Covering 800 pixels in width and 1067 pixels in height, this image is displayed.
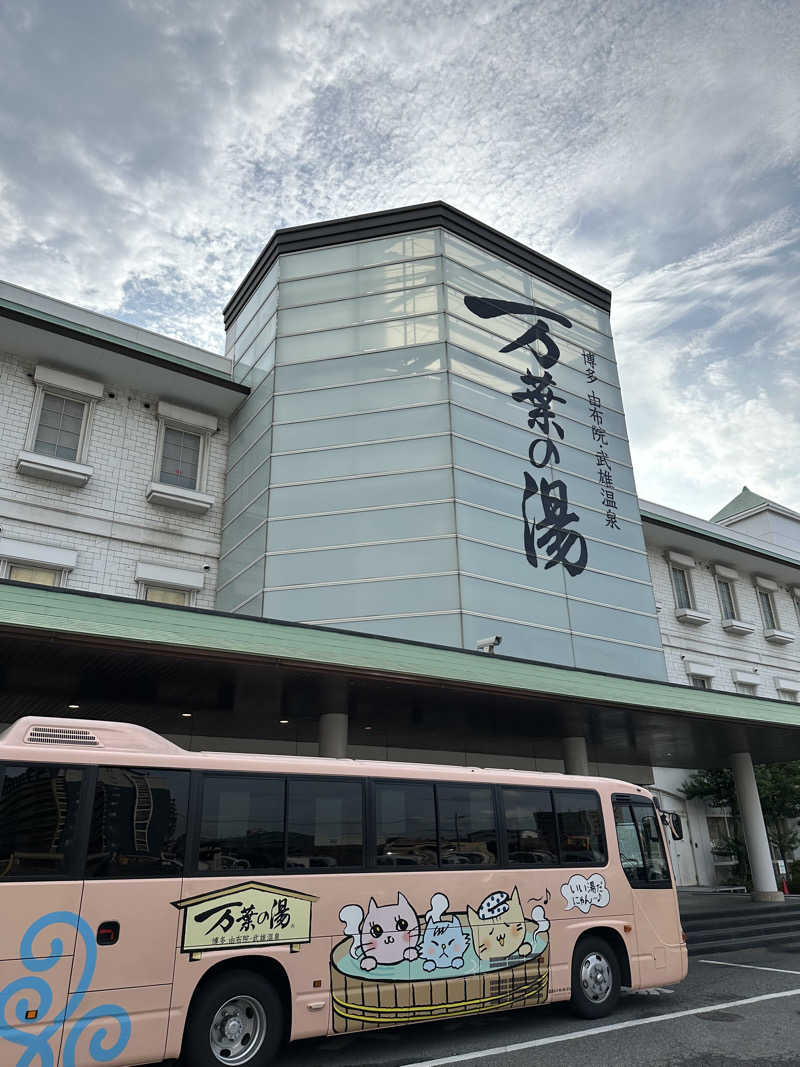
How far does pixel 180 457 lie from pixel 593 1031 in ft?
57.0

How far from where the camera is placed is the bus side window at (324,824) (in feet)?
24.8

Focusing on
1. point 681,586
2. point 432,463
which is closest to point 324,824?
point 432,463

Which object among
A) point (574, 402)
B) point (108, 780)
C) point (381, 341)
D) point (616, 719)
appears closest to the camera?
point (108, 780)

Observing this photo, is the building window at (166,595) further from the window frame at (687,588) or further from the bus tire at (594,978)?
the window frame at (687,588)

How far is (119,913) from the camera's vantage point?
6.38 meters

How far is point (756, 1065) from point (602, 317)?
22.6m

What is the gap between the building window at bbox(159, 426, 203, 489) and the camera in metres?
20.8

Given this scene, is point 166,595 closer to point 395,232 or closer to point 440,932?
point 395,232

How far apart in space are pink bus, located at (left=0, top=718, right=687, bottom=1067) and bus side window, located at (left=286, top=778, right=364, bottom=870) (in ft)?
0.05

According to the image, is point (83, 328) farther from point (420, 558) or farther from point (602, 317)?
point (602, 317)

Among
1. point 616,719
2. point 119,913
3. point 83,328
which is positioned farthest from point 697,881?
point 83,328

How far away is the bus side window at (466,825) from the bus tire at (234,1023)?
2343 mm

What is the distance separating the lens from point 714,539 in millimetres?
28766

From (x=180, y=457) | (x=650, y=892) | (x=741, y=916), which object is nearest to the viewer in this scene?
(x=650, y=892)
